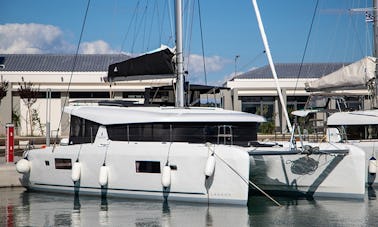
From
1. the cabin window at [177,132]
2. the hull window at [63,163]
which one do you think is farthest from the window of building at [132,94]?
the cabin window at [177,132]

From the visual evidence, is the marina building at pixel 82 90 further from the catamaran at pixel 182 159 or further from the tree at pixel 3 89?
the catamaran at pixel 182 159

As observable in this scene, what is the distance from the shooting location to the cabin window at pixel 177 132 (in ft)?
A: 46.0

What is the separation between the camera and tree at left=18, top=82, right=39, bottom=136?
35.8 meters

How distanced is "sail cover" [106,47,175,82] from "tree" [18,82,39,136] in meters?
20.7

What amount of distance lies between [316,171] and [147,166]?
13.5 ft

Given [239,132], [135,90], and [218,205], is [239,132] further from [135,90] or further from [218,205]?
[135,90]

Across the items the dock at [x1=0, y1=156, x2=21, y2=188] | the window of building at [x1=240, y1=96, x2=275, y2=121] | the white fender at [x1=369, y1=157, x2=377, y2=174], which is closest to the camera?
the white fender at [x1=369, y1=157, x2=377, y2=174]

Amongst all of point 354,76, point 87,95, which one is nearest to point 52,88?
point 87,95

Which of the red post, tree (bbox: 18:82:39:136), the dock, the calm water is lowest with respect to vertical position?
the calm water

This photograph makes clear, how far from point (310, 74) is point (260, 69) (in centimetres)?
364

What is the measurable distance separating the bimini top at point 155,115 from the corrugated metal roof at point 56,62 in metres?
25.0

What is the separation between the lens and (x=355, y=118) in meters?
18.0

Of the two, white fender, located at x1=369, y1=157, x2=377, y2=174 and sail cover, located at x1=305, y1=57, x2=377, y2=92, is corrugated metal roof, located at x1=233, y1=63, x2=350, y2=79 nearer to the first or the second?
sail cover, located at x1=305, y1=57, x2=377, y2=92

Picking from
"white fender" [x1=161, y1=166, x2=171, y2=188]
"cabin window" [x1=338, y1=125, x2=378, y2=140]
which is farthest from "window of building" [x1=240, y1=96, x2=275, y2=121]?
"white fender" [x1=161, y1=166, x2=171, y2=188]
